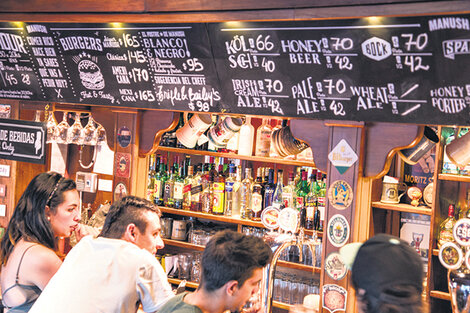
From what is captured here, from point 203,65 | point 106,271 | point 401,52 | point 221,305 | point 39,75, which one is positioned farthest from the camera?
point 39,75

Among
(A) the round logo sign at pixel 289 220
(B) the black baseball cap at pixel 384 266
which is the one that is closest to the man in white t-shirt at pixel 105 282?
(B) the black baseball cap at pixel 384 266

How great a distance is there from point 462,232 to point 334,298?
0.82 meters

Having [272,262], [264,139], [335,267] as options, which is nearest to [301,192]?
[264,139]

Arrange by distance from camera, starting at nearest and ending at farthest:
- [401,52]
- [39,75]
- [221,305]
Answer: [221,305] → [401,52] → [39,75]

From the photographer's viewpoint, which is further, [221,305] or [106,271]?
[106,271]

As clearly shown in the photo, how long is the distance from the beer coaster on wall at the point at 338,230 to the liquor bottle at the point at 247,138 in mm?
1137

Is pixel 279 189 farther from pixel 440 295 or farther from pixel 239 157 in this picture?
pixel 440 295

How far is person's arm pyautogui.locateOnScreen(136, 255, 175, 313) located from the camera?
2508 mm

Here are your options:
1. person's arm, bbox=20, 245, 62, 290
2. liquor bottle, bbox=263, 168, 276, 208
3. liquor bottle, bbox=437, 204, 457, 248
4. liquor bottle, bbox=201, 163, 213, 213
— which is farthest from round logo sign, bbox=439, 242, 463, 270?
person's arm, bbox=20, 245, 62, 290

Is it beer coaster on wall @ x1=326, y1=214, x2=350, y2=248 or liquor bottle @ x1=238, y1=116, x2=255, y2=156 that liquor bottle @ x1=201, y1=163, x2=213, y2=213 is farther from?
beer coaster on wall @ x1=326, y1=214, x2=350, y2=248

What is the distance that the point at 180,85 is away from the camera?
3699 mm

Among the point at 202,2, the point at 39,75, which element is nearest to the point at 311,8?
the point at 202,2

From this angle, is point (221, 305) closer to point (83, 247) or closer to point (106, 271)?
point (106, 271)

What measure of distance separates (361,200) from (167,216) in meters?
2.10
